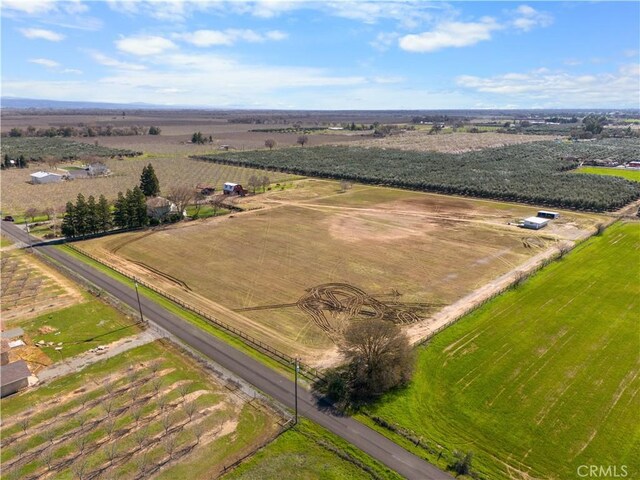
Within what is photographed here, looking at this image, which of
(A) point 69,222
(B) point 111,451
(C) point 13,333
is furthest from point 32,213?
(B) point 111,451

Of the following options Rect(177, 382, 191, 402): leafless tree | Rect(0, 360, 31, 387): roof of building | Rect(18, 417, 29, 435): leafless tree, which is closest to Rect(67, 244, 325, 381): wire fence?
Rect(177, 382, 191, 402): leafless tree

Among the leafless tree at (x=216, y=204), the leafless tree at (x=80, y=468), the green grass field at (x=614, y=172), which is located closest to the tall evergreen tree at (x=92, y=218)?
the leafless tree at (x=216, y=204)

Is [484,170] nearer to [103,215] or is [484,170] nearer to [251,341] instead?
[103,215]

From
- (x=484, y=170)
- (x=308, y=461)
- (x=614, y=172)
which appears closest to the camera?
(x=308, y=461)

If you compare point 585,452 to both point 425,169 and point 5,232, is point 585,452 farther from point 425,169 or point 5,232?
point 425,169

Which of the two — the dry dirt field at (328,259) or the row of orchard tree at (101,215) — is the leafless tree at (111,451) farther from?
the row of orchard tree at (101,215)
